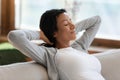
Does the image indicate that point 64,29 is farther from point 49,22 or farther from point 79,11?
→ point 79,11

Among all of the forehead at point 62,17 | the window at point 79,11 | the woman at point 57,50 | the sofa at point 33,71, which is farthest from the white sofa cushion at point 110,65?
the window at point 79,11

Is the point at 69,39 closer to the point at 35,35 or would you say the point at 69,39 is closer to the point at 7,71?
the point at 35,35

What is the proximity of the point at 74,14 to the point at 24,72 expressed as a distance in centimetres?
145

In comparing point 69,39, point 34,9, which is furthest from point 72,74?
point 34,9

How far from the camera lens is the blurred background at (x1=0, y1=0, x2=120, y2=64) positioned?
2.81 metres

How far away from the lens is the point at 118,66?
6.21 ft

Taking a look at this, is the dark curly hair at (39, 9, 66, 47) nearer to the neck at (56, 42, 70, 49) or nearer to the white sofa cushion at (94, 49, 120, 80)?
the neck at (56, 42, 70, 49)

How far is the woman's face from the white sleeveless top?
0.25ft

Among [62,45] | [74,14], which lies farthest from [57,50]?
[74,14]

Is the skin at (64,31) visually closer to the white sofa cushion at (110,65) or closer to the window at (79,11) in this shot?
the white sofa cushion at (110,65)

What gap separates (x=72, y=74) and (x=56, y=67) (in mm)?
106

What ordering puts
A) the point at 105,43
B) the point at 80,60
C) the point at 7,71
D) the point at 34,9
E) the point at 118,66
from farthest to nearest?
the point at 34,9
the point at 105,43
the point at 118,66
the point at 80,60
the point at 7,71

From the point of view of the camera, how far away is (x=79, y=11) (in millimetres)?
2904

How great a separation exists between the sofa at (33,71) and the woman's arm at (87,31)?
0.15m
